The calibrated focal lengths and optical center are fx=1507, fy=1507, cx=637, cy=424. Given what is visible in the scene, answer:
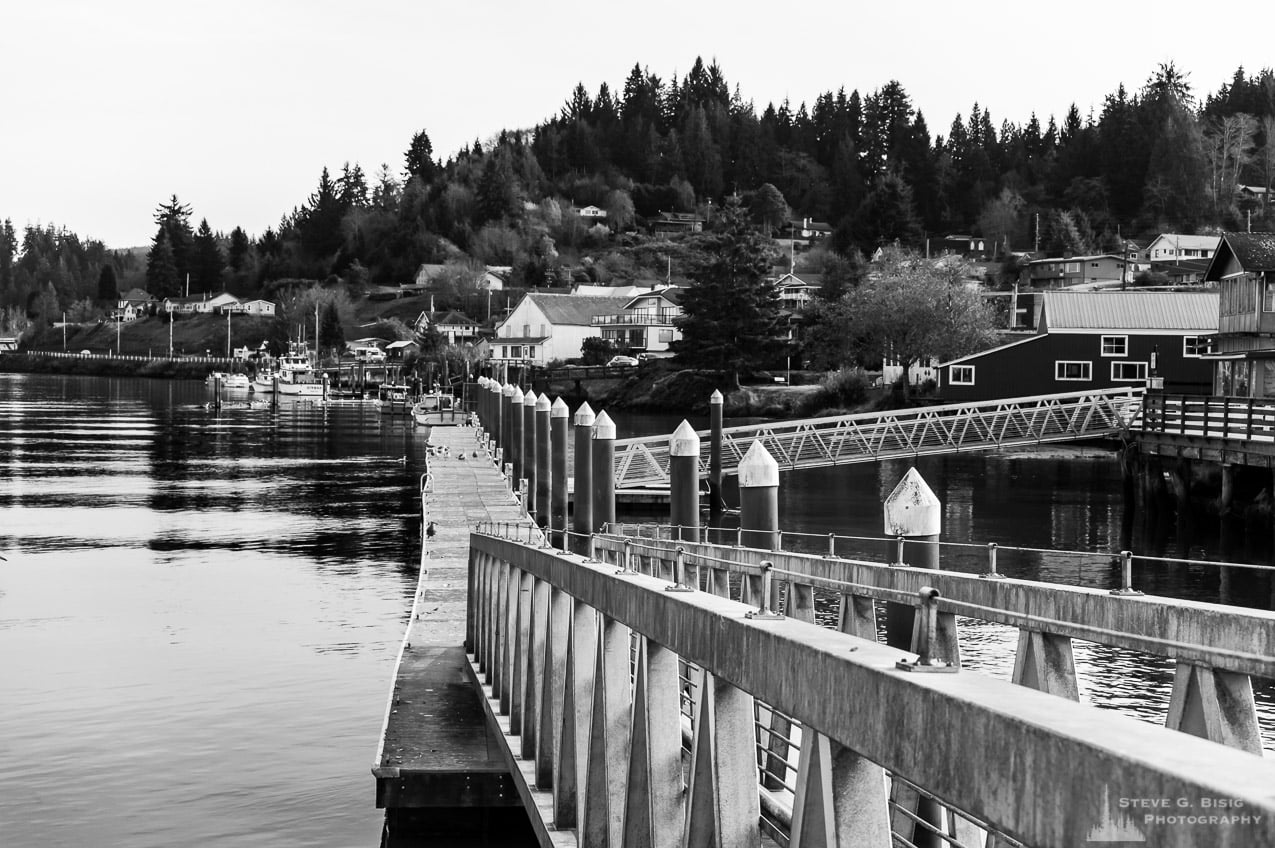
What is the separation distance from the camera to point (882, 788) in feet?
15.4

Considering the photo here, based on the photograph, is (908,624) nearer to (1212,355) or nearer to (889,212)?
(1212,355)

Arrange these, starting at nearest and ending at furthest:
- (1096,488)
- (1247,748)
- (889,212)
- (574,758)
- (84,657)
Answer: (1247,748) < (574,758) < (84,657) < (1096,488) < (889,212)

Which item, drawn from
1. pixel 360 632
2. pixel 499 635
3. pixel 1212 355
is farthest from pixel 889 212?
pixel 499 635

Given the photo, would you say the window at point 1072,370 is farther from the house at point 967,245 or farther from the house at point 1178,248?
the house at point 967,245

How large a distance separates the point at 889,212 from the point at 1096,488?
367ft

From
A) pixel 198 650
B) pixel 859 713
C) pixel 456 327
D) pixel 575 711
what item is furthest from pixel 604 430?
pixel 456 327

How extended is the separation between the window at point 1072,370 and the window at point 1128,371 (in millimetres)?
1190

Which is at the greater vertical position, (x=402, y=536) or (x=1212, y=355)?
(x=1212, y=355)

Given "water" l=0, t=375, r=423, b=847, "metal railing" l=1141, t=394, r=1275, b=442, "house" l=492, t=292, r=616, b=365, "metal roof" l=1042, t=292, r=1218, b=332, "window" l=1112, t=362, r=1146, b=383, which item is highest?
"house" l=492, t=292, r=616, b=365

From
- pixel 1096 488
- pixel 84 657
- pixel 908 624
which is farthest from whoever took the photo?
pixel 1096 488

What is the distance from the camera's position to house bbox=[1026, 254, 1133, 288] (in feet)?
445

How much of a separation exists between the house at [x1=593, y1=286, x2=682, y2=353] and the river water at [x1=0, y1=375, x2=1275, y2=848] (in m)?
75.9

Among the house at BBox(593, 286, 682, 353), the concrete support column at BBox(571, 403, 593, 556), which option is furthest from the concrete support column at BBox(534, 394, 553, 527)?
the house at BBox(593, 286, 682, 353)

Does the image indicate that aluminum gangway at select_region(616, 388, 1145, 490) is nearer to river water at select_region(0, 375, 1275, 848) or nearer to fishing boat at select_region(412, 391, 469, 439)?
river water at select_region(0, 375, 1275, 848)
